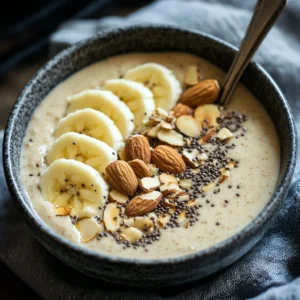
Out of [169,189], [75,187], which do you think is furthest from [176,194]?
[75,187]

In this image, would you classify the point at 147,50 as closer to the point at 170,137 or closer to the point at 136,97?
the point at 136,97

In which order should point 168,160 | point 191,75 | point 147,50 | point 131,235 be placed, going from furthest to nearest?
1. point 147,50
2. point 191,75
3. point 168,160
4. point 131,235

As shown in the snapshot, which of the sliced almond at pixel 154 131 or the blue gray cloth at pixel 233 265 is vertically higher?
the sliced almond at pixel 154 131

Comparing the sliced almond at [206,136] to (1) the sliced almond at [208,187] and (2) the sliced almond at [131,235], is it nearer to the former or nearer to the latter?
(1) the sliced almond at [208,187]

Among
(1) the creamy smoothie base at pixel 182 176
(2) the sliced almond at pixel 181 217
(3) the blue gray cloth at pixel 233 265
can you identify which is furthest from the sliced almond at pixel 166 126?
(3) the blue gray cloth at pixel 233 265

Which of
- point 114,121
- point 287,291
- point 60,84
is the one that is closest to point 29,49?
point 60,84

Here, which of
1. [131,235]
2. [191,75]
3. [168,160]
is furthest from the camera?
[191,75]

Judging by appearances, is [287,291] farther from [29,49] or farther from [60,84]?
[29,49]

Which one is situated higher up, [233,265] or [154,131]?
[154,131]
